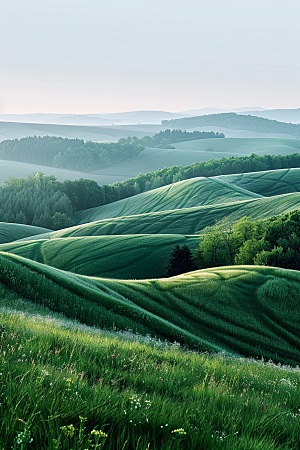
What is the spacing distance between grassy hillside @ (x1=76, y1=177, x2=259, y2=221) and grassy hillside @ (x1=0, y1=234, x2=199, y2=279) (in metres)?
46.9

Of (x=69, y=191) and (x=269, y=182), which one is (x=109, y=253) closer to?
(x=69, y=191)

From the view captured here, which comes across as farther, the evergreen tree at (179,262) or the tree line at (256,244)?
the evergreen tree at (179,262)

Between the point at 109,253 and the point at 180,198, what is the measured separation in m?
65.2

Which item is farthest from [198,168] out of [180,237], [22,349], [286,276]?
[22,349]

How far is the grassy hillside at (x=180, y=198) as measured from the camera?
416ft

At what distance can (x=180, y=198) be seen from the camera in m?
134

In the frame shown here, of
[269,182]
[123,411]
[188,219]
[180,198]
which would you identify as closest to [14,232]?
[188,219]

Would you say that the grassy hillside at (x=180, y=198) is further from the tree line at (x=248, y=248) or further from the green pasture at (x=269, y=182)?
the tree line at (x=248, y=248)

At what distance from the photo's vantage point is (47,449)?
272 cm

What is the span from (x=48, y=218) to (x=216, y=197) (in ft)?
252

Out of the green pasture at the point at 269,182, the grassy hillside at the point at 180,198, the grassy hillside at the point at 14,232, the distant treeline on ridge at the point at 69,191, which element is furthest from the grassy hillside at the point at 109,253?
the green pasture at the point at 269,182

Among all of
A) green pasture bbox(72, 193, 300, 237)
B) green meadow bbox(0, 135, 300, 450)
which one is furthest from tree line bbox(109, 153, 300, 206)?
green meadow bbox(0, 135, 300, 450)

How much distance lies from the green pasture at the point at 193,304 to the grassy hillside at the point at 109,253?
124 feet

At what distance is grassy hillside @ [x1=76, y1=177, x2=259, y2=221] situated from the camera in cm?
12688
